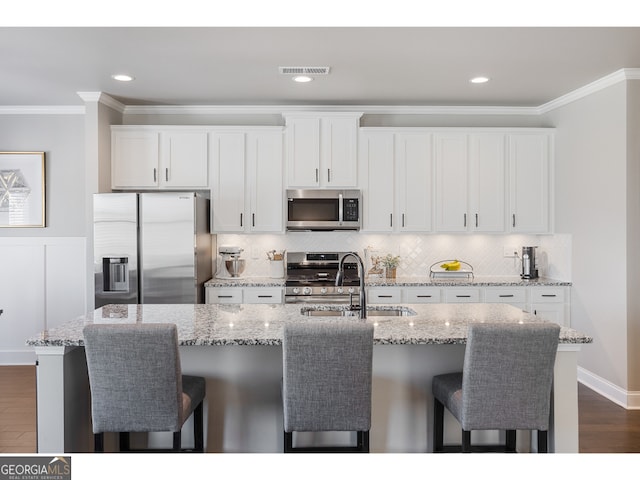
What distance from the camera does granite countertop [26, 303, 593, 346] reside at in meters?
2.41

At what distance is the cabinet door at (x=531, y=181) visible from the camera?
16.8 ft

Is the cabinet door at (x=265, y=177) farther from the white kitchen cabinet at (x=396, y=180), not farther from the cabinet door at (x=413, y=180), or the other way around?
the cabinet door at (x=413, y=180)

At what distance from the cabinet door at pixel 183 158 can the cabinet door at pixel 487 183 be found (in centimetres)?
261

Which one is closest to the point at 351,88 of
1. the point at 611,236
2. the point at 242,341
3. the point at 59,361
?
the point at 611,236

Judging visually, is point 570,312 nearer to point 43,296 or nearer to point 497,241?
point 497,241

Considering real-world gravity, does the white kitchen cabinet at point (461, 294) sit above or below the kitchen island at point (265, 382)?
above

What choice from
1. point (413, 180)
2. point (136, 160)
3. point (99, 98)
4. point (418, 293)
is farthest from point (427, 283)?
point (99, 98)

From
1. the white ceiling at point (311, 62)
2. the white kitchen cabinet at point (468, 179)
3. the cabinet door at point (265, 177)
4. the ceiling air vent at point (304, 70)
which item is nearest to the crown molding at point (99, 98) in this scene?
the white ceiling at point (311, 62)

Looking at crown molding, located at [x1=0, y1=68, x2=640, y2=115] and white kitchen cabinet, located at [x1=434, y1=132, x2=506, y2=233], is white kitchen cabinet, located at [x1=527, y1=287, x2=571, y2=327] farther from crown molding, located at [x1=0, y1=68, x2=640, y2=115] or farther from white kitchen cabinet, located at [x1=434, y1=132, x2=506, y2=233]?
crown molding, located at [x1=0, y1=68, x2=640, y2=115]

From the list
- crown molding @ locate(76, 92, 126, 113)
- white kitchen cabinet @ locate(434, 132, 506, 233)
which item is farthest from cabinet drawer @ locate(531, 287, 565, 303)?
crown molding @ locate(76, 92, 126, 113)

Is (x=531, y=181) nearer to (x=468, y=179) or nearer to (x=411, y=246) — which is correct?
(x=468, y=179)

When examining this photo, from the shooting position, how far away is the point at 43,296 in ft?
17.6

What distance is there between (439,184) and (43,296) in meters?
4.16

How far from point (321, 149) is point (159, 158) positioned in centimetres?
156
